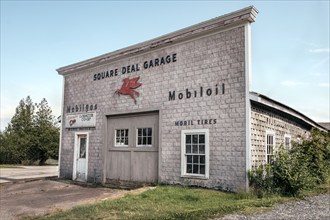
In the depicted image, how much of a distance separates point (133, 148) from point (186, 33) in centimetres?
491

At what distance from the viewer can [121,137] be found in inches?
521

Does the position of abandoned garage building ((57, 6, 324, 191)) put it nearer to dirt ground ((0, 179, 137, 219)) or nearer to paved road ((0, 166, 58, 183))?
dirt ground ((0, 179, 137, 219))

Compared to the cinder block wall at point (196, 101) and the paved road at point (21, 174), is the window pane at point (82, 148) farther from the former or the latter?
the paved road at point (21, 174)

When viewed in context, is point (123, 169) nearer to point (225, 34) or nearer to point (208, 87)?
point (208, 87)

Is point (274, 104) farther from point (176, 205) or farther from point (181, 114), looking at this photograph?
point (176, 205)

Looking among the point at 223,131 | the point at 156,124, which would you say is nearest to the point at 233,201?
the point at 223,131

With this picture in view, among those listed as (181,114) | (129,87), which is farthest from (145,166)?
(129,87)

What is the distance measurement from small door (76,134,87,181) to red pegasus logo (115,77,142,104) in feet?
10.3

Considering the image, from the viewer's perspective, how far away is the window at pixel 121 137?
13070mm

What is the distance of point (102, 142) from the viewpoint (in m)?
13.7

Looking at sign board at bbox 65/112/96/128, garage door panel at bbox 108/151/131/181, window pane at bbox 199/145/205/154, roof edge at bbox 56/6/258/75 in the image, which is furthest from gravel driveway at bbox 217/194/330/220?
→ sign board at bbox 65/112/96/128

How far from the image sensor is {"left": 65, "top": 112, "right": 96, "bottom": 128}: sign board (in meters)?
14.4

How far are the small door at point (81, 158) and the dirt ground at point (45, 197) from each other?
2.23 ft

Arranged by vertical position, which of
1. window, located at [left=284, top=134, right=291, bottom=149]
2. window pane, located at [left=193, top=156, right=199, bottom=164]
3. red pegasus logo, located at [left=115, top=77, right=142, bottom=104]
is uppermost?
red pegasus logo, located at [left=115, top=77, right=142, bottom=104]
